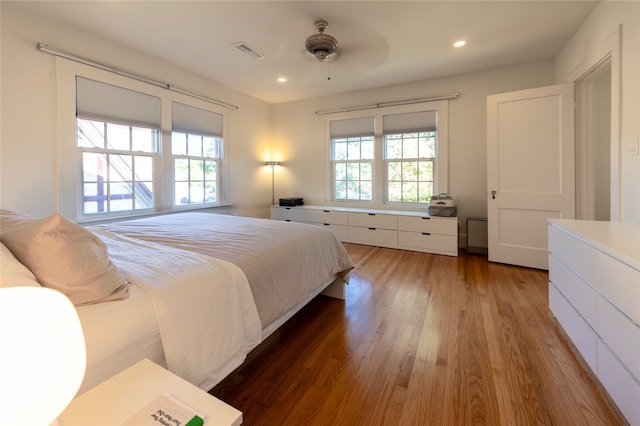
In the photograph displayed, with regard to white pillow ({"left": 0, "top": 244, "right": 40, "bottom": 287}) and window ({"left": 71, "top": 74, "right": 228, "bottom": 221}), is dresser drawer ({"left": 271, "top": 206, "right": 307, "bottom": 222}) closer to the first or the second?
window ({"left": 71, "top": 74, "right": 228, "bottom": 221})

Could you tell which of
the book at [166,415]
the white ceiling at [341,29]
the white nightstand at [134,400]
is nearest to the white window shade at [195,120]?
the white ceiling at [341,29]

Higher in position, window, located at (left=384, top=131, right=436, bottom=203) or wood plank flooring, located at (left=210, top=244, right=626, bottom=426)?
window, located at (left=384, top=131, right=436, bottom=203)

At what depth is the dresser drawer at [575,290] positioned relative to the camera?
1400 mm

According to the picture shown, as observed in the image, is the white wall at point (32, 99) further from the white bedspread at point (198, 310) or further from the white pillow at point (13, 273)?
the white pillow at point (13, 273)

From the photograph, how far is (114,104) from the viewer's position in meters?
3.03

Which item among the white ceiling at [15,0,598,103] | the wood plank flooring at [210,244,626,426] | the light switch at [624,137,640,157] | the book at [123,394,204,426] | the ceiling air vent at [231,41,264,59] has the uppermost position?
the ceiling air vent at [231,41,264,59]

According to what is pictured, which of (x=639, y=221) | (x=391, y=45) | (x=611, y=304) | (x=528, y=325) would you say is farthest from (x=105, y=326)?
(x=391, y=45)

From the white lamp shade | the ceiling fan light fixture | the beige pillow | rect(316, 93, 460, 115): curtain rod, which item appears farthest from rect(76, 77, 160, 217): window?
the white lamp shade

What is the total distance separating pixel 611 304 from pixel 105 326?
2009 mm

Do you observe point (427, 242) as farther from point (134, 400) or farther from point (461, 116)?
point (134, 400)

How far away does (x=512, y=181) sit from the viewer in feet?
10.6

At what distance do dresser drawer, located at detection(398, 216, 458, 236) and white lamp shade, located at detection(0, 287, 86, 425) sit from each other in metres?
3.86

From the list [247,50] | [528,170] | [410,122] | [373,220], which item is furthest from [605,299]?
[247,50]

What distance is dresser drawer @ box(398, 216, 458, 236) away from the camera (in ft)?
12.1
